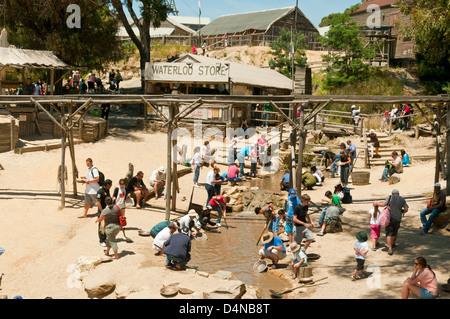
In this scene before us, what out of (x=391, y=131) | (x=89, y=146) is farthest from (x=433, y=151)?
(x=89, y=146)

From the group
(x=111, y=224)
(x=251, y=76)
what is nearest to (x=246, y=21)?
(x=251, y=76)

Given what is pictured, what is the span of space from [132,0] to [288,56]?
17.4 meters

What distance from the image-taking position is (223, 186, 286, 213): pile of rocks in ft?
55.1

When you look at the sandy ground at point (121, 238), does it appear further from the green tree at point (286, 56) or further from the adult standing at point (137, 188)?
the green tree at point (286, 56)

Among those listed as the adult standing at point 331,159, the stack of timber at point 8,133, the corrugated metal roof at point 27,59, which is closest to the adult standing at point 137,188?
the stack of timber at point 8,133

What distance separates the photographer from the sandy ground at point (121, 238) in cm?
955

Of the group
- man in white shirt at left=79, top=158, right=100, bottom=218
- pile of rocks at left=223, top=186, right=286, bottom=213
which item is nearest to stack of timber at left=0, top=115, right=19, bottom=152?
man in white shirt at left=79, top=158, right=100, bottom=218

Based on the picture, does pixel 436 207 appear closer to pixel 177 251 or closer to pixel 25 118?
pixel 177 251

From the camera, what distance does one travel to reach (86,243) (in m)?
11.8

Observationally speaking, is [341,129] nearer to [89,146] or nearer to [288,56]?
[89,146]

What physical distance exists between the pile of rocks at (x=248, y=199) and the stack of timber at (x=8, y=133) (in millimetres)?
9483

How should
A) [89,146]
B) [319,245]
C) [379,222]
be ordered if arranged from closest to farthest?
1. [379,222]
2. [319,245]
3. [89,146]

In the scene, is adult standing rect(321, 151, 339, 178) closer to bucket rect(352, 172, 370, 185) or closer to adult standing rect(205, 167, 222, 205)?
bucket rect(352, 172, 370, 185)
